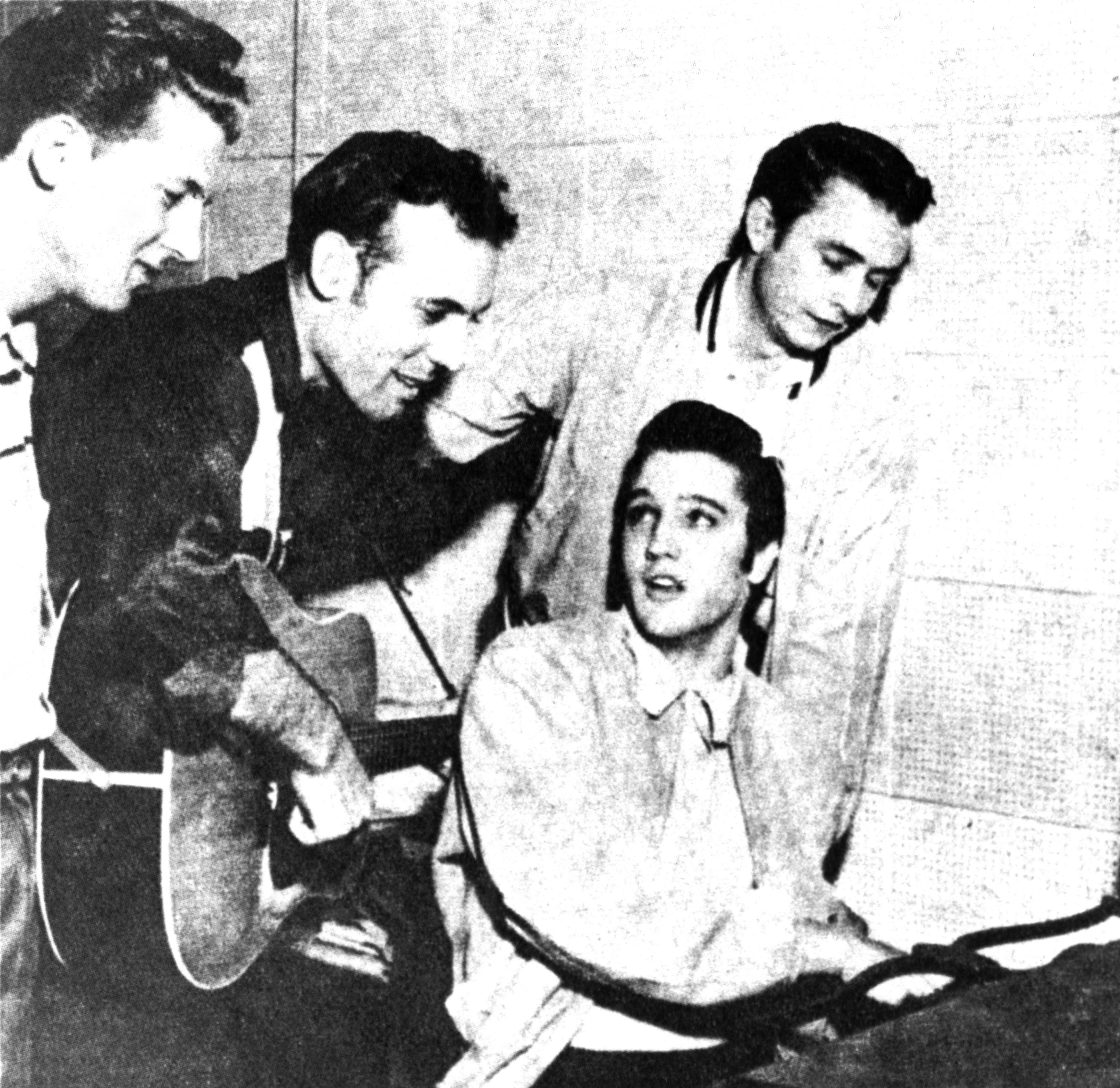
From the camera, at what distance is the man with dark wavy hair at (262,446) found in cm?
206

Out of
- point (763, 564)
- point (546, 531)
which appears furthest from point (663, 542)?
point (546, 531)

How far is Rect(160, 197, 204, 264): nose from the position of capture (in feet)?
6.85

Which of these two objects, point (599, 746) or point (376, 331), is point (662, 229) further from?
point (599, 746)

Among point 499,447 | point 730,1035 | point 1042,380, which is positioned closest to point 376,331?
point 499,447

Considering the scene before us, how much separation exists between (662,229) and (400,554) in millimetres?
592

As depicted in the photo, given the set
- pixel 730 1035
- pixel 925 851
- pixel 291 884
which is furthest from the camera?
pixel 291 884

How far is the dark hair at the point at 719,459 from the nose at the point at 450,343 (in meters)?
0.30

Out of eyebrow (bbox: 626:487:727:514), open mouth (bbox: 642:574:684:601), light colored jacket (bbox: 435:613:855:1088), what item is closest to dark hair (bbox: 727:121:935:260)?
eyebrow (bbox: 626:487:727:514)

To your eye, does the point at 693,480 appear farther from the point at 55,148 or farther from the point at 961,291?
the point at 55,148

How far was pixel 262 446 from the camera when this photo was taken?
217 centimetres

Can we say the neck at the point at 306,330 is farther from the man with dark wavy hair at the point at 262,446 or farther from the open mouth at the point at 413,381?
the open mouth at the point at 413,381

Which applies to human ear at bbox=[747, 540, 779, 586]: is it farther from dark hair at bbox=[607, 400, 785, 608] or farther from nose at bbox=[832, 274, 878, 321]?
nose at bbox=[832, 274, 878, 321]

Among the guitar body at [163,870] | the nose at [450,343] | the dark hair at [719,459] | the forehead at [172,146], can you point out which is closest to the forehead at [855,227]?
the dark hair at [719,459]

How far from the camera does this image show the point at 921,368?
1.98 m
